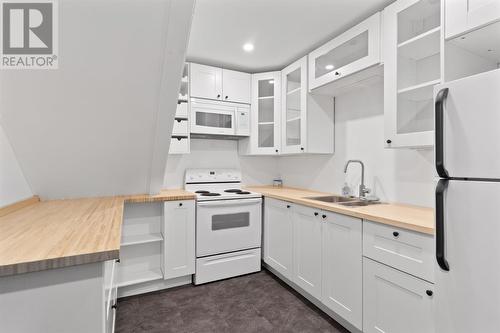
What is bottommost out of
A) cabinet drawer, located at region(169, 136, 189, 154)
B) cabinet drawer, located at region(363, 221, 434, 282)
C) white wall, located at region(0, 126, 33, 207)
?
cabinet drawer, located at region(363, 221, 434, 282)

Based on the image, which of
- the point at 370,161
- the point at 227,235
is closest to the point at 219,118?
the point at 227,235

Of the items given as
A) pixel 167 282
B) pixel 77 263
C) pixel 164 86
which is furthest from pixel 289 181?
pixel 77 263

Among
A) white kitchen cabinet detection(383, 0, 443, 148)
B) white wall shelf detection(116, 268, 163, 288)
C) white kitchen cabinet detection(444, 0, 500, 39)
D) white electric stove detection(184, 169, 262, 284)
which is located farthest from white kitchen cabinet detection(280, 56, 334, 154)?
white wall shelf detection(116, 268, 163, 288)

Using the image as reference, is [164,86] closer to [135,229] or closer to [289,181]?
[135,229]

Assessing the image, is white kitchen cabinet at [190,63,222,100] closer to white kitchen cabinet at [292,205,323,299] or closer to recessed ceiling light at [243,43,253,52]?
recessed ceiling light at [243,43,253,52]

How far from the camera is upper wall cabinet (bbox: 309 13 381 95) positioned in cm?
190

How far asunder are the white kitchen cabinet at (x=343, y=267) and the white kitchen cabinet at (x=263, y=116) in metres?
1.40

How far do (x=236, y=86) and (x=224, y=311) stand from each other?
2.41 metres

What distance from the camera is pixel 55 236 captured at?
1.00 metres

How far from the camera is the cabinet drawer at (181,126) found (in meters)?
2.72

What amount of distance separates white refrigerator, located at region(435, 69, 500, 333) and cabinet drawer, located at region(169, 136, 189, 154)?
2.25 metres

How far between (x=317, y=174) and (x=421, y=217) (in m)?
1.48

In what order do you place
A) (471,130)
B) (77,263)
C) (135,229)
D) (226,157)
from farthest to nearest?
(226,157) → (135,229) → (471,130) → (77,263)

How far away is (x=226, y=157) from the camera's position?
11.0ft
